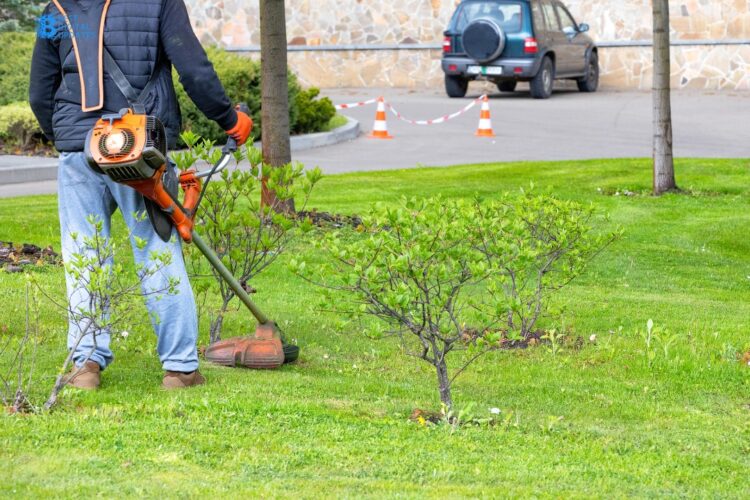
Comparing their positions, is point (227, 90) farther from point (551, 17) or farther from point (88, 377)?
point (88, 377)

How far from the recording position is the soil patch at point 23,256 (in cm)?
892

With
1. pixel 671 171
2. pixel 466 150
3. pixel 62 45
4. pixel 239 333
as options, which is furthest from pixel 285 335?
pixel 466 150

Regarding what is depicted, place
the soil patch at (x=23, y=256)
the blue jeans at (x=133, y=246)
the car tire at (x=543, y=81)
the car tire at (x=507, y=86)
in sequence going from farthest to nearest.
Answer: the car tire at (x=507, y=86)
the car tire at (x=543, y=81)
the soil patch at (x=23, y=256)
the blue jeans at (x=133, y=246)

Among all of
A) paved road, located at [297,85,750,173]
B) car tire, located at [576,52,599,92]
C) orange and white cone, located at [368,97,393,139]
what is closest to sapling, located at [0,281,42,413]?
paved road, located at [297,85,750,173]

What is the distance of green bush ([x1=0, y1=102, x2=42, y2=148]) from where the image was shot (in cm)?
1653

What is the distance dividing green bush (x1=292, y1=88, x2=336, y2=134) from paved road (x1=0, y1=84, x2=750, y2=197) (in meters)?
0.66

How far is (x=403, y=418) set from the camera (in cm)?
523

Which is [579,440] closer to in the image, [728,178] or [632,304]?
[632,304]

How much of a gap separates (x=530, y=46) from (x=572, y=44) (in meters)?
1.94

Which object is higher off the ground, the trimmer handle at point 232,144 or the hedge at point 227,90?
the trimmer handle at point 232,144

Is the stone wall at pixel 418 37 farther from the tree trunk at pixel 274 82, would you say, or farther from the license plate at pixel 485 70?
the tree trunk at pixel 274 82

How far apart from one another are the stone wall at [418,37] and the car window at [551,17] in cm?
238

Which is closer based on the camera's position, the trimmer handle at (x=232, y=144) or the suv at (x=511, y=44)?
the trimmer handle at (x=232, y=144)

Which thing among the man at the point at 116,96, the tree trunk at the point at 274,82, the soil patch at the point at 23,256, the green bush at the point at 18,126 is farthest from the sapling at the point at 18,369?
the green bush at the point at 18,126
